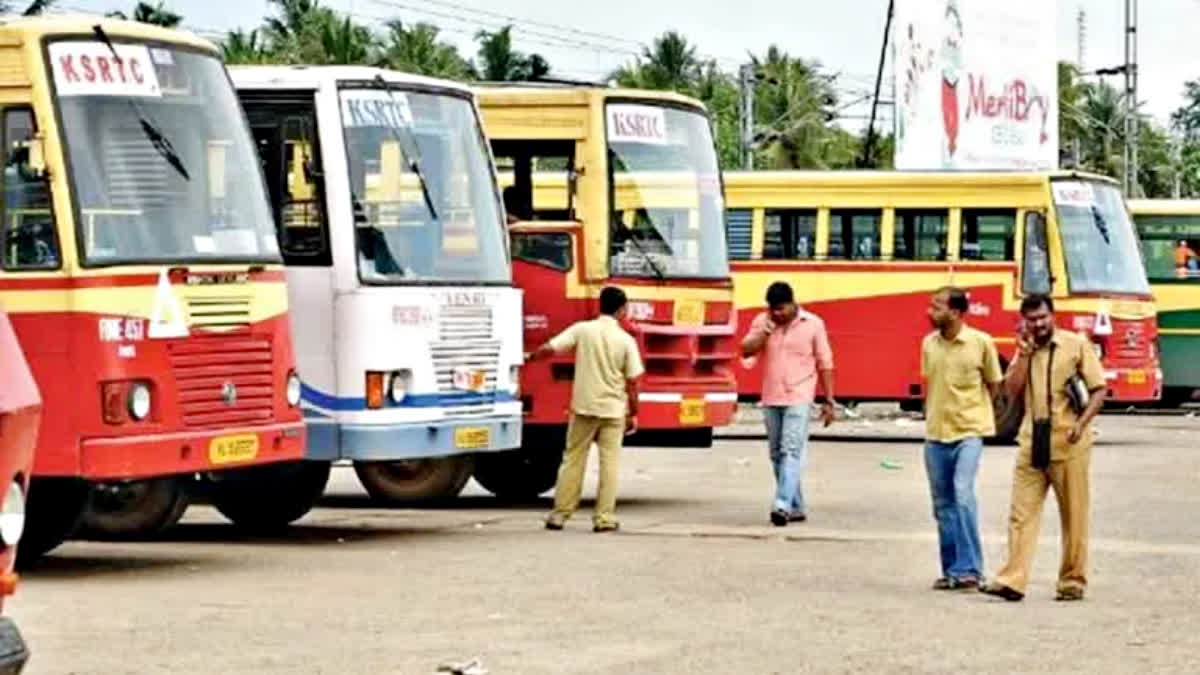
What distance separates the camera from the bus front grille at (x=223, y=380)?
17.3m

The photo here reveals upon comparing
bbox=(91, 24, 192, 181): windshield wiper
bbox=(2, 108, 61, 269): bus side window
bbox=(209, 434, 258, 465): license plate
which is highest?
bbox=(91, 24, 192, 181): windshield wiper

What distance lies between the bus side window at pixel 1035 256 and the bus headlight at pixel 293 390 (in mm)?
17522

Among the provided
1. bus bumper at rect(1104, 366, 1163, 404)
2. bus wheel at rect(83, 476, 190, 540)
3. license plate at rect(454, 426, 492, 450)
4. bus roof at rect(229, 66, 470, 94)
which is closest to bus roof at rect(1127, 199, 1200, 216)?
bus bumper at rect(1104, 366, 1163, 404)

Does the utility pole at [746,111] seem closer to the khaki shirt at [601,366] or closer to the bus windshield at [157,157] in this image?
the khaki shirt at [601,366]

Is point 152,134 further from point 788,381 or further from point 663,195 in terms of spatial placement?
point 663,195

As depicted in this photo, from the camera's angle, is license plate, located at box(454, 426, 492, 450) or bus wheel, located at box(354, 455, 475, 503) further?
bus wheel, located at box(354, 455, 475, 503)

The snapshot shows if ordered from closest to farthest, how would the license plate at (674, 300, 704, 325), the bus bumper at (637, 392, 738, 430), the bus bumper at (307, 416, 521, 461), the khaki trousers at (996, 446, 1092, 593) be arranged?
the khaki trousers at (996, 446, 1092, 593) → the bus bumper at (307, 416, 521, 461) → the bus bumper at (637, 392, 738, 430) → the license plate at (674, 300, 704, 325)

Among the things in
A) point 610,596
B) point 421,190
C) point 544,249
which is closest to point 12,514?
point 610,596

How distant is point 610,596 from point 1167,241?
29.2 metres

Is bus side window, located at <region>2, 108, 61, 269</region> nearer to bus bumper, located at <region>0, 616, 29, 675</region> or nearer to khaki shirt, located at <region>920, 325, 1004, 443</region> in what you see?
khaki shirt, located at <region>920, 325, 1004, 443</region>

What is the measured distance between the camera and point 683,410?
24.1 metres

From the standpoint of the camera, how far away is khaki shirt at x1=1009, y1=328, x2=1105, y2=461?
55.2 feet

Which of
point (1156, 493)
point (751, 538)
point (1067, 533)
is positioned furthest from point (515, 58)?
point (1067, 533)

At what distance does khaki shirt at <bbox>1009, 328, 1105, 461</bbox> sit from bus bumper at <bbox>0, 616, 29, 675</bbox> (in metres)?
9.84
